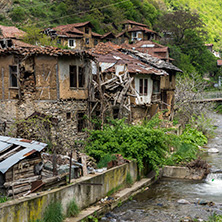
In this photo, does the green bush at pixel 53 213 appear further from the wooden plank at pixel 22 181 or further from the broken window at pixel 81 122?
the broken window at pixel 81 122

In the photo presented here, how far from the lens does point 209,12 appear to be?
493ft

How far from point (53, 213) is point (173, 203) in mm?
6835

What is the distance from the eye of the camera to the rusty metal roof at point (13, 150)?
1131cm

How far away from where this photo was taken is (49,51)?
17.0 m

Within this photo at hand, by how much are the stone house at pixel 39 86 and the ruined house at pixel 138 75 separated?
148 inches

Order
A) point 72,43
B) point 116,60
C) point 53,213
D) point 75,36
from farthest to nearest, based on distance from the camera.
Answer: point 72,43 < point 75,36 < point 116,60 < point 53,213

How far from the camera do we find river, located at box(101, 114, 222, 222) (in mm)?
13258

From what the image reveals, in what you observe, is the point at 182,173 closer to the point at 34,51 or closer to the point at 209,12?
the point at 34,51

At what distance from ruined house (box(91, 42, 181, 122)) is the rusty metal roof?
9037 mm

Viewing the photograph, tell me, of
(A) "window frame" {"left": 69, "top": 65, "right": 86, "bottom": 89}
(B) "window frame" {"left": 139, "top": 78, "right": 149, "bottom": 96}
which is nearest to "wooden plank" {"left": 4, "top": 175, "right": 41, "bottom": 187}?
(A) "window frame" {"left": 69, "top": 65, "right": 86, "bottom": 89}

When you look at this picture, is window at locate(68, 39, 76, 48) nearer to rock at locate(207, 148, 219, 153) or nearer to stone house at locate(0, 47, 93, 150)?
rock at locate(207, 148, 219, 153)

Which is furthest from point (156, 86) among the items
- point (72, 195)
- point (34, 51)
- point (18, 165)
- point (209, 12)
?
point (209, 12)

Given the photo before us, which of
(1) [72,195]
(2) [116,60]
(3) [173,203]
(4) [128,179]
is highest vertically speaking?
(2) [116,60]

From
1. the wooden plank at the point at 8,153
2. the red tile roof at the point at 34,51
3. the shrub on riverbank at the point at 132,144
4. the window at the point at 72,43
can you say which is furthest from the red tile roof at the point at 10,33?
the wooden plank at the point at 8,153
